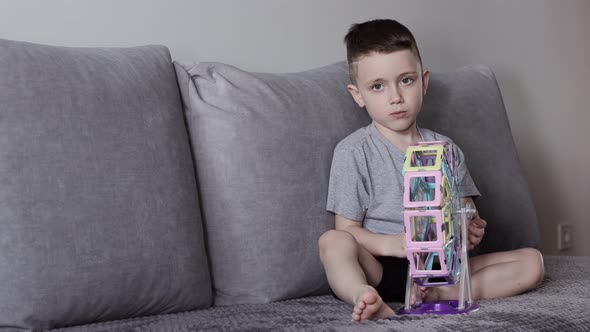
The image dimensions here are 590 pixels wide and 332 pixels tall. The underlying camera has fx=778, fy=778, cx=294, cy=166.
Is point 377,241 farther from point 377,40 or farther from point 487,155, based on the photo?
point 487,155

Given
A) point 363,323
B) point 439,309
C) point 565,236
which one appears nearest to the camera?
point 363,323

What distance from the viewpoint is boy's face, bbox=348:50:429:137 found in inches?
64.5

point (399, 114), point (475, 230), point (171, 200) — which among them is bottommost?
point (475, 230)

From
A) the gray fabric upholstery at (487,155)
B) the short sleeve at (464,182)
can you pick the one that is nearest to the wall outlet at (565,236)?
the gray fabric upholstery at (487,155)

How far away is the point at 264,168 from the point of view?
5.18ft

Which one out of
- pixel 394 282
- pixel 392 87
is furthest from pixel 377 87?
pixel 394 282

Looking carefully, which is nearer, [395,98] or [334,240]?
[334,240]

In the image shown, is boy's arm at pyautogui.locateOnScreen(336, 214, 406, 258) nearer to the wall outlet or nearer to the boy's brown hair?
the boy's brown hair

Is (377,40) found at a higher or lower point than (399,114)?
higher

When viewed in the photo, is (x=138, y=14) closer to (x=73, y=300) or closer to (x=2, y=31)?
(x=2, y=31)

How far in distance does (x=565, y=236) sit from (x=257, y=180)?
1713 millimetres

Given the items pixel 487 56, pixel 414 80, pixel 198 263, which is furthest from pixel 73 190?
pixel 487 56

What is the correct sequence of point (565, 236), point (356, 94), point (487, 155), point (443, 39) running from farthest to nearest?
1. point (565, 236)
2. point (443, 39)
3. point (487, 155)
4. point (356, 94)

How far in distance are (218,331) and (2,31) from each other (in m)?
0.82
